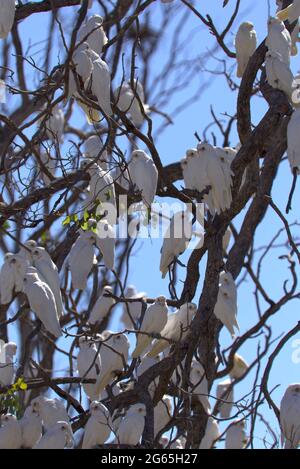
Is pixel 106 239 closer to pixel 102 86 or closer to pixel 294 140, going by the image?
pixel 102 86

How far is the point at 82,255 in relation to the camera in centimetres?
530

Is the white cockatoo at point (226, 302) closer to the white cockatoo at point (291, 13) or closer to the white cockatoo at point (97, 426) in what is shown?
the white cockatoo at point (97, 426)

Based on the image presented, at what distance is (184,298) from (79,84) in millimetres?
1081

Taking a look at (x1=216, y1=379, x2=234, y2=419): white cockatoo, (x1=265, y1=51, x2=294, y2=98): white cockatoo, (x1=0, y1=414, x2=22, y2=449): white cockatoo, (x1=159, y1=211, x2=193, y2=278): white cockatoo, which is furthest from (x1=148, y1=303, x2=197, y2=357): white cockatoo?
(x1=216, y1=379, x2=234, y2=419): white cockatoo

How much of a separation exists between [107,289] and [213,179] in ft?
2.89

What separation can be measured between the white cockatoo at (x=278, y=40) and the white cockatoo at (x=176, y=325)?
1.10 meters

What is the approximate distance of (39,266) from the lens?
499 cm

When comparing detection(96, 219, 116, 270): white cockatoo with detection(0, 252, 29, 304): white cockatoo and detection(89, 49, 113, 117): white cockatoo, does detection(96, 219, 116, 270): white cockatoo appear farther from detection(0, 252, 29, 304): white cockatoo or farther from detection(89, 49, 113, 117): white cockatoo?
detection(89, 49, 113, 117): white cockatoo

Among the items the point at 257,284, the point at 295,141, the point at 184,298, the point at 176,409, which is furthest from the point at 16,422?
the point at 257,284

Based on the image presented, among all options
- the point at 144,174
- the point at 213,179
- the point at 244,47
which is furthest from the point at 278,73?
the point at 244,47

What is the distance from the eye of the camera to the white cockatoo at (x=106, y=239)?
526 cm

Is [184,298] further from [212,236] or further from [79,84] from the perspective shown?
[79,84]

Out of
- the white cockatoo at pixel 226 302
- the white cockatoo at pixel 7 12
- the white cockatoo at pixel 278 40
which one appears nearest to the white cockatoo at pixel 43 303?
the white cockatoo at pixel 226 302

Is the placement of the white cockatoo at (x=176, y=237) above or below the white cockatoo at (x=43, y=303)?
above
